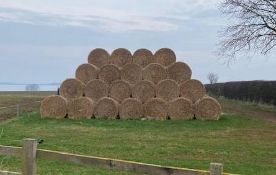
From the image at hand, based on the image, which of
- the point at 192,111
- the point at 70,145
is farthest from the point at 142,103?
the point at 70,145

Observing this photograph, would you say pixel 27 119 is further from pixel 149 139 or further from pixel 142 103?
pixel 149 139

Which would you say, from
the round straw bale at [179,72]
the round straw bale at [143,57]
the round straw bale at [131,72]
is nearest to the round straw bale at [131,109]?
the round straw bale at [131,72]

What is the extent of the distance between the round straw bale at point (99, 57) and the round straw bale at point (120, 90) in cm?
199

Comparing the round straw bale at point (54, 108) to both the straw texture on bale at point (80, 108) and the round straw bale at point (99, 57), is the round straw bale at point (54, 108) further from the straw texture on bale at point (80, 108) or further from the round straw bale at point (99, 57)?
the round straw bale at point (99, 57)

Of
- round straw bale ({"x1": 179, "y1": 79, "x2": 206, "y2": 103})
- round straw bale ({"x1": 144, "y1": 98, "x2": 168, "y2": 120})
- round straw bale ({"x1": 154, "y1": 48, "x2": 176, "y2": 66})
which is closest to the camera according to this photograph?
round straw bale ({"x1": 144, "y1": 98, "x2": 168, "y2": 120})

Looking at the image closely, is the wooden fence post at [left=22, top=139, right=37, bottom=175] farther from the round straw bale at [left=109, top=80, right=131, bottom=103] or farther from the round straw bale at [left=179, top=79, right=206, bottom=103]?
the round straw bale at [left=179, top=79, right=206, bottom=103]

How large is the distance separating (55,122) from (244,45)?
14034 millimetres

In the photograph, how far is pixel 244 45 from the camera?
31516mm

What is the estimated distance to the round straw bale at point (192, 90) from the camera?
78.0 ft

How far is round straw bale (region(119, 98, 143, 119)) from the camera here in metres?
22.9

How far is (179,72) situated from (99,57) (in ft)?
12.8

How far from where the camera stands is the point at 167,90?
2362 centimetres

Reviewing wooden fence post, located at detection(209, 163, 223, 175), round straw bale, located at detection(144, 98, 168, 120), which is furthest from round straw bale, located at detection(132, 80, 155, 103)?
wooden fence post, located at detection(209, 163, 223, 175)

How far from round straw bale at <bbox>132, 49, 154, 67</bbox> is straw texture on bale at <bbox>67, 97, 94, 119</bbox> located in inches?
138
